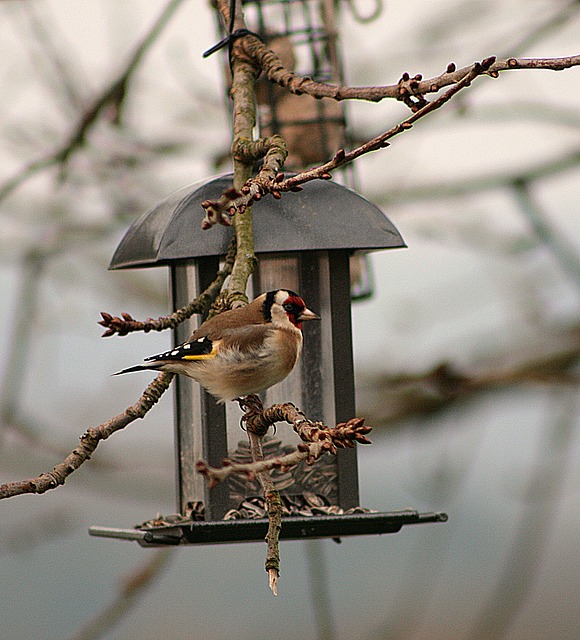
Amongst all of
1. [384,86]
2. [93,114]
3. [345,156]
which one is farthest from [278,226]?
[93,114]

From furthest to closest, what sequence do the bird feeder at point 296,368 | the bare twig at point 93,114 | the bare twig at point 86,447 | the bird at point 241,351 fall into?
the bare twig at point 93,114, the bird feeder at point 296,368, the bird at point 241,351, the bare twig at point 86,447

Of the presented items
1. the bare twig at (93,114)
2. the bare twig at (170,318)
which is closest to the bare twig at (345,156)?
the bare twig at (170,318)

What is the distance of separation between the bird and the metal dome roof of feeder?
194 mm

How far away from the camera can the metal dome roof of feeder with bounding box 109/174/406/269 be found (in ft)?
9.66

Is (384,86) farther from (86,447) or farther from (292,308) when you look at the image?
(86,447)

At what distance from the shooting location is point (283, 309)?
112 inches

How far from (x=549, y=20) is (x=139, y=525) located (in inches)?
85.8

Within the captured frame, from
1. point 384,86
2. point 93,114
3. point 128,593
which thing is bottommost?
point 128,593

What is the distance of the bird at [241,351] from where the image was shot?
2.78 metres

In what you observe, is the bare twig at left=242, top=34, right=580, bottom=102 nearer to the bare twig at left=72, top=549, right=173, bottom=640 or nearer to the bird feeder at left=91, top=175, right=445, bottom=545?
the bird feeder at left=91, top=175, right=445, bottom=545

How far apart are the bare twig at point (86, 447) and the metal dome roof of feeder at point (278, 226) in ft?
1.38

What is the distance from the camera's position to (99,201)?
466 cm

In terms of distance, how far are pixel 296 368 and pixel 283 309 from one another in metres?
0.44

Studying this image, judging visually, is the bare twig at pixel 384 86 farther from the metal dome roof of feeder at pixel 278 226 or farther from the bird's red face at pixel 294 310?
the bird's red face at pixel 294 310
